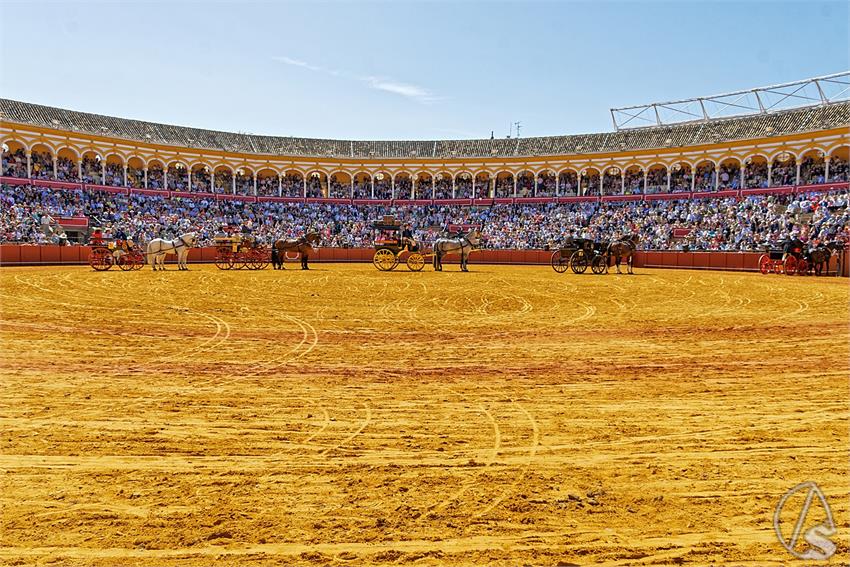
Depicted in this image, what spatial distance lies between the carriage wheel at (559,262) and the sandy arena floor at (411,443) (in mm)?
15428

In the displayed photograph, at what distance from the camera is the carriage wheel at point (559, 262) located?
23.7 m

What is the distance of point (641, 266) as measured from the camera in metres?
33.7

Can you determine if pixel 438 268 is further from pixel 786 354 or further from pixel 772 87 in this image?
pixel 772 87

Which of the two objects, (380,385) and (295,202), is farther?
(295,202)

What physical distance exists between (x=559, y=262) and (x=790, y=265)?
996 centimetres

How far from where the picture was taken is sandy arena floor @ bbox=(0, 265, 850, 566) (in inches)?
107

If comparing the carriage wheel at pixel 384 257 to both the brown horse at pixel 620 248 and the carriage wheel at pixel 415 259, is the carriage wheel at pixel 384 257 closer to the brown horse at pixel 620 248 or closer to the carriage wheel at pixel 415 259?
the carriage wheel at pixel 415 259

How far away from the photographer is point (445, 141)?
5262 centimetres

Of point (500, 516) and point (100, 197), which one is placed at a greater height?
point (100, 197)

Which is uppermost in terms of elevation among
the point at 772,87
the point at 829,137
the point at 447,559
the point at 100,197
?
the point at 772,87

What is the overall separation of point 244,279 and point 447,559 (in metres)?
16.3

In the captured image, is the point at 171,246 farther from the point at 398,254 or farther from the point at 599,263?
the point at 599,263

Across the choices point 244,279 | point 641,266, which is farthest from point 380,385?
point 641,266

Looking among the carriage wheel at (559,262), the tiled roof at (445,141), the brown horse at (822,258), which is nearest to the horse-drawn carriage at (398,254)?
the carriage wheel at (559,262)
